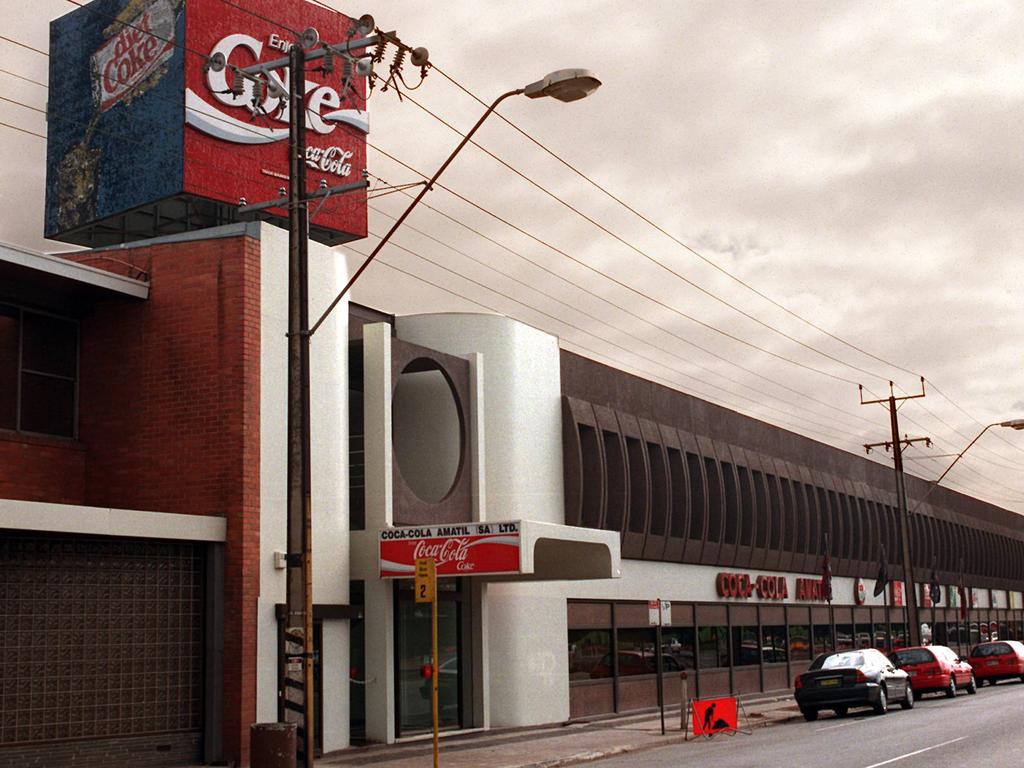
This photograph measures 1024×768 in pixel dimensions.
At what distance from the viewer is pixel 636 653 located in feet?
114

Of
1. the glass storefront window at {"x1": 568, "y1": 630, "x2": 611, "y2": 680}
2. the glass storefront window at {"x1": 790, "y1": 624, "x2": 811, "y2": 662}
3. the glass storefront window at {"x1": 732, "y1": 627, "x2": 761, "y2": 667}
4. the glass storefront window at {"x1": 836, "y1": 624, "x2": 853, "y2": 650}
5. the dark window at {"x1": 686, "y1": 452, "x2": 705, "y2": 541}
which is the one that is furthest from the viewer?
the glass storefront window at {"x1": 836, "y1": 624, "x2": 853, "y2": 650}

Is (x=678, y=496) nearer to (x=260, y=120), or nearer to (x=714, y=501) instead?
(x=714, y=501)

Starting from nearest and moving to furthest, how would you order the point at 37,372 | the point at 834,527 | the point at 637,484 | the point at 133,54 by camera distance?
the point at 37,372, the point at 133,54, the point at 637,484, the point at 834,527

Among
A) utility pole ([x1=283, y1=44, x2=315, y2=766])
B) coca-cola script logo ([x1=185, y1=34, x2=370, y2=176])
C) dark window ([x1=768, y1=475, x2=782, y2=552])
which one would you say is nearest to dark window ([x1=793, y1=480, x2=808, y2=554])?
dark window ([x1=768, y1=475, x2=782, y2=552])

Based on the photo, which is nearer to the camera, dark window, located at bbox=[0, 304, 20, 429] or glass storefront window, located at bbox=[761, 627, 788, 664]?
dark window, located at bbox=[0, 304, 20, 429]

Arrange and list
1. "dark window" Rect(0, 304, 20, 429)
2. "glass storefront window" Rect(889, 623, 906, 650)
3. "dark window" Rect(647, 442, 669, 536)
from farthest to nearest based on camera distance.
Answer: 1. "glass storefront window" Rect(889, 623, 906, 650)
2. "dark window" Rect(647, 442, 669, 536)
3. "dark window" Rect(0, 304, 20, 429)

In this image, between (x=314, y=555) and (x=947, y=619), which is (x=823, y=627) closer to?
(x=947, y=619)

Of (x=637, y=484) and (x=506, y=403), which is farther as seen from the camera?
(x=637, y=484)

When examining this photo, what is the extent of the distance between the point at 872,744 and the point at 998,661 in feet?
84.7

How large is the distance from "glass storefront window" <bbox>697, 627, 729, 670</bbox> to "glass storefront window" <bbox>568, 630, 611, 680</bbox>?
615 cm

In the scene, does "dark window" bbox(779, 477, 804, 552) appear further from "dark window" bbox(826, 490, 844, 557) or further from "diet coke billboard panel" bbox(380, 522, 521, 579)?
"diet coke billboard panel" bbox(380, 522, 521, 579)

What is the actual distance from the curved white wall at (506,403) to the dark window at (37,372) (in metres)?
8.13

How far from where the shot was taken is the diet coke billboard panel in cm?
2380

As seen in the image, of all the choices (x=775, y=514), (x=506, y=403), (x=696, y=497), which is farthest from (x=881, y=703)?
(x=775, y=514)
